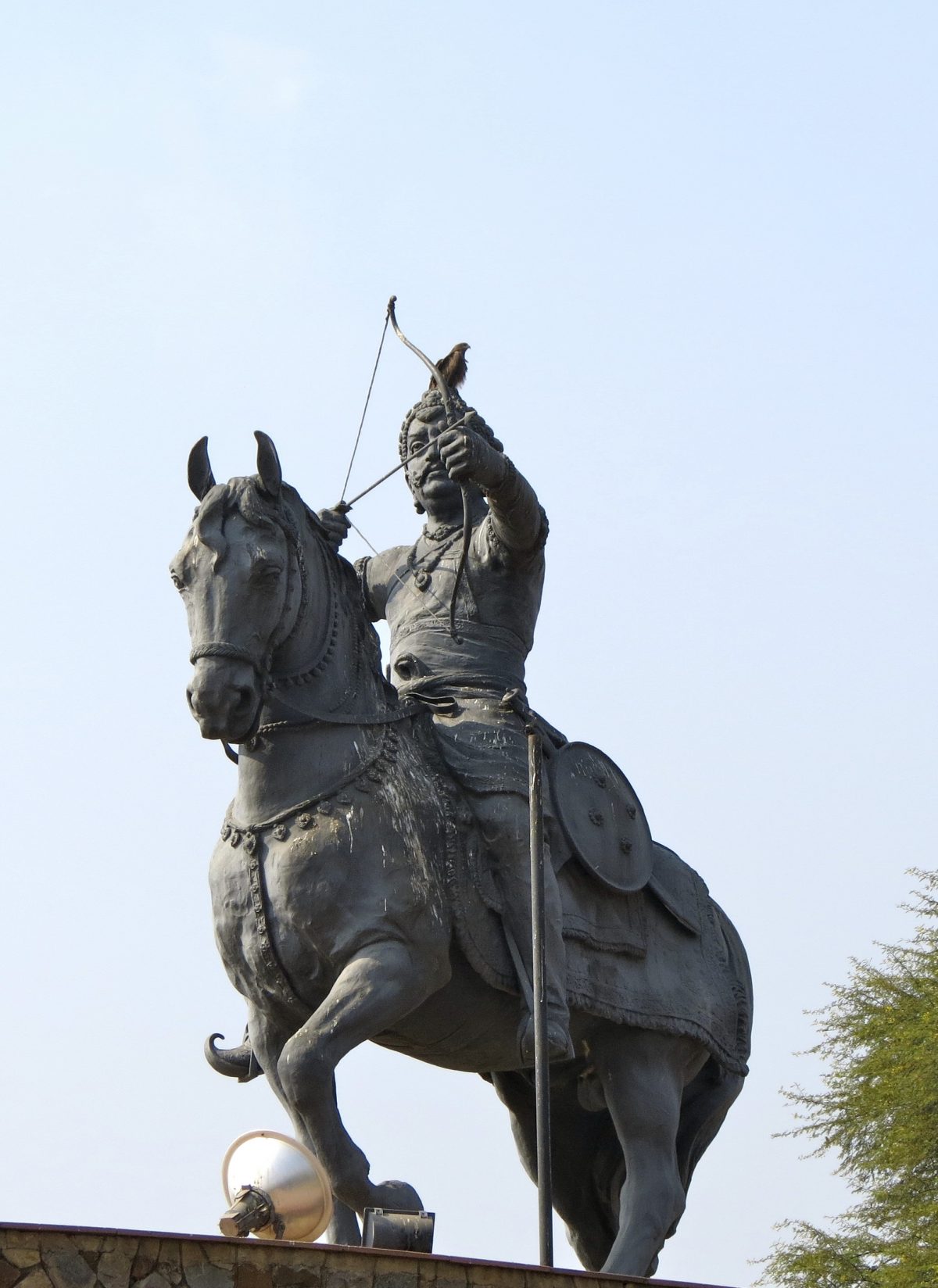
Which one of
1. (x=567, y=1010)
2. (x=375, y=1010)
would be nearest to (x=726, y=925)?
(x=567, y=1010)

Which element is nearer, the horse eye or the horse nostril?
the horse nostril

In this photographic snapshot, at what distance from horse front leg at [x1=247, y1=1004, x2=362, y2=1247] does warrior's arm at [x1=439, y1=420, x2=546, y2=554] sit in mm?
2538

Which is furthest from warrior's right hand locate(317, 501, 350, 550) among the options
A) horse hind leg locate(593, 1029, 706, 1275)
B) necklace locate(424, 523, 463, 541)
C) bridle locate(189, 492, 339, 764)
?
horse hind leg locate(593, 1029, 706, 1275)

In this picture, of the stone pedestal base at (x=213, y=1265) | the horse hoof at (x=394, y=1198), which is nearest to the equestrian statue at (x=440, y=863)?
the horse hoof at (x=394, y=1198)

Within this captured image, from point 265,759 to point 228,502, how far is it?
1.12 m

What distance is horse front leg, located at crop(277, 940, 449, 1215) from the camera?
10852 mm

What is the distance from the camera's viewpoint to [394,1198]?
1112 centimetres

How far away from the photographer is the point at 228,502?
1135 cm

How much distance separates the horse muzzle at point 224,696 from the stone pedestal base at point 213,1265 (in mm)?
2601

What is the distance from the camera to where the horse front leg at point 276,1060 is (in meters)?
11.3

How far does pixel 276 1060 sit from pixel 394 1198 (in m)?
0.90

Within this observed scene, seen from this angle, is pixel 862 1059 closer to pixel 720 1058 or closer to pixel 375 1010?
pixel 720 1058

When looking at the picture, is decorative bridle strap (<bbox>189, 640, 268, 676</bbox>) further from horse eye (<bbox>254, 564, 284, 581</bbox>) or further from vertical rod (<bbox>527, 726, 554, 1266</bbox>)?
vertical rod (<bbox>527, 726, 554, 1266</bbox>)

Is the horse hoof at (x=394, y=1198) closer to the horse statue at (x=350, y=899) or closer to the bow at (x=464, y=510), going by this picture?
the horse statue at (x=350, y=899)
